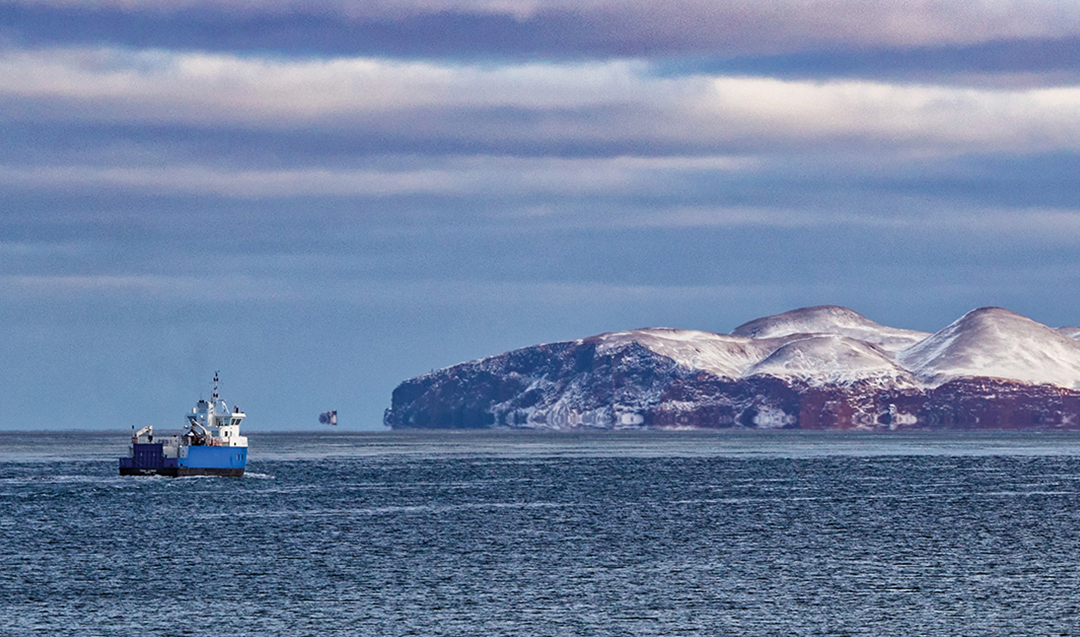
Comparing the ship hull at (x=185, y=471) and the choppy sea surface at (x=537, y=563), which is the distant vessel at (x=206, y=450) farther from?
the choppy sea surface at (x=537, y=563)

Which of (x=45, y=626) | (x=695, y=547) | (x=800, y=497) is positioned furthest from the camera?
(x=800, y=497)

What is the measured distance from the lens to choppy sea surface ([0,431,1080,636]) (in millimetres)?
67875

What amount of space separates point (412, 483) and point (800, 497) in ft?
171

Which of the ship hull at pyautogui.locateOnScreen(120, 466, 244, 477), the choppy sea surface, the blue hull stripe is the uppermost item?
the blue hull stripe

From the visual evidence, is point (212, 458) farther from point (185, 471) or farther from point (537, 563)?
point (537, 563)

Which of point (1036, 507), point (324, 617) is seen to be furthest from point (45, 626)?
point (1036, 507)

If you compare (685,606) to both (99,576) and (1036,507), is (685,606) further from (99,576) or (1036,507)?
(1036,507)

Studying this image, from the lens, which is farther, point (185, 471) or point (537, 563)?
point (185, 471)

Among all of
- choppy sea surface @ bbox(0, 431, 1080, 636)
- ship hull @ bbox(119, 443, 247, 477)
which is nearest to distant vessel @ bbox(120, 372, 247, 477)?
ship hull @ bbox(119, 443, 247, 477)

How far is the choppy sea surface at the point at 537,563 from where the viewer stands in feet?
223

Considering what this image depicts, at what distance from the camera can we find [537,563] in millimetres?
90375

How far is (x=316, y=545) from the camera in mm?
101688

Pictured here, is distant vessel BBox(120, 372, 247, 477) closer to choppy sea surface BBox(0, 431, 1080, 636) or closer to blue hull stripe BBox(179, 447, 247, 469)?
blue hull stripe BBox(179, 447, 247, 469)

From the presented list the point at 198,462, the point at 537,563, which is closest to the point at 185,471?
the point at 198,462
